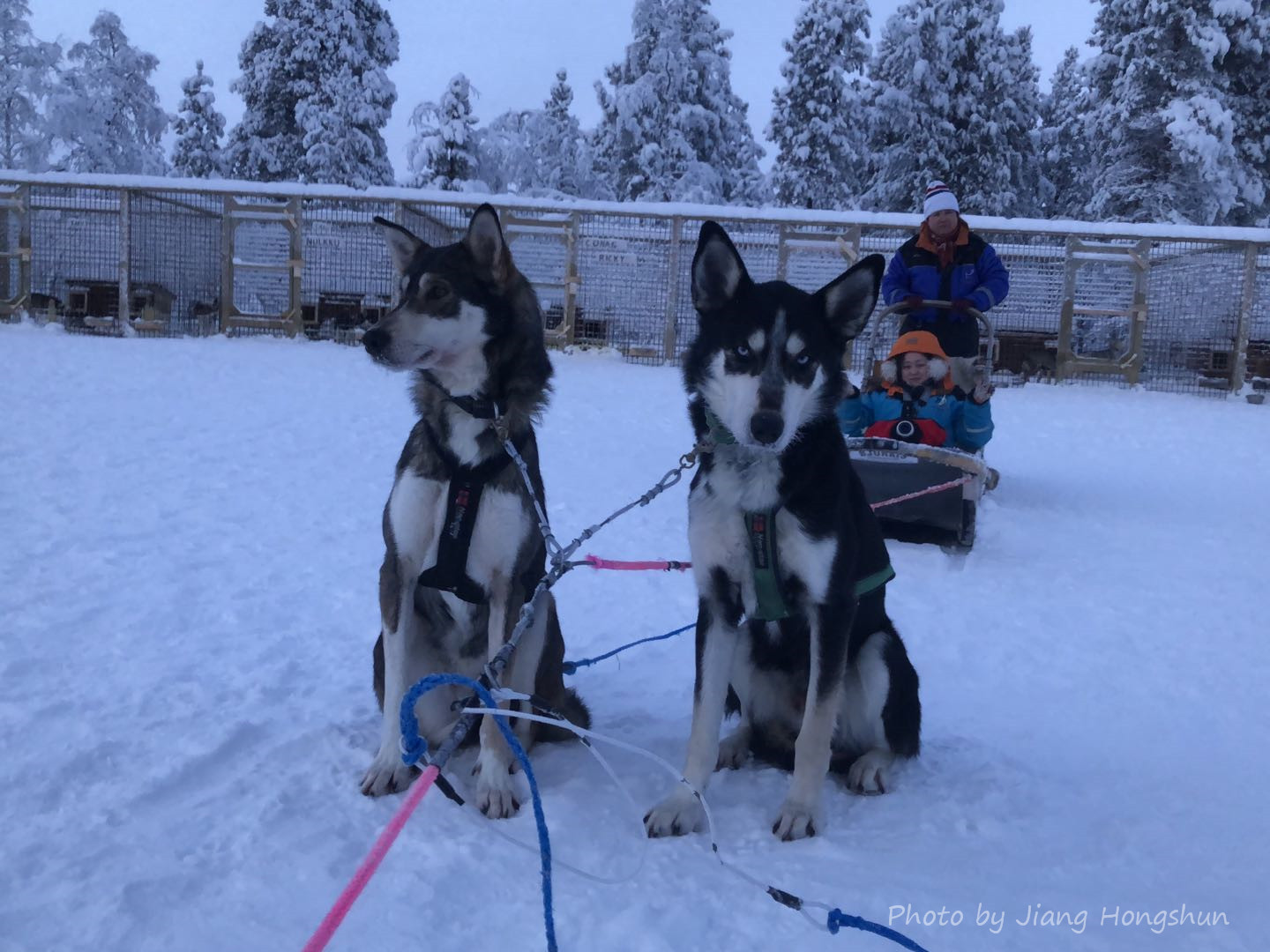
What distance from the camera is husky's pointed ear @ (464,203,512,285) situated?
2439 mm

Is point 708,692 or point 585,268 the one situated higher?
point 585,268

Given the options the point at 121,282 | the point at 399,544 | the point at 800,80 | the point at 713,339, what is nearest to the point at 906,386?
the point at 713,339

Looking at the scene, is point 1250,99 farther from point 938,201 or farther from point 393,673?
point 393,673

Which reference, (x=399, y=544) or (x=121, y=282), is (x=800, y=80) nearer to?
(x=121, y=282)

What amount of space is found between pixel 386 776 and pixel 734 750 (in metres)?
0.91

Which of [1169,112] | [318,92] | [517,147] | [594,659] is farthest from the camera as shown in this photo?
[517,147]

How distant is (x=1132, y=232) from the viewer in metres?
12.7

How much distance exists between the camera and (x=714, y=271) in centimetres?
236

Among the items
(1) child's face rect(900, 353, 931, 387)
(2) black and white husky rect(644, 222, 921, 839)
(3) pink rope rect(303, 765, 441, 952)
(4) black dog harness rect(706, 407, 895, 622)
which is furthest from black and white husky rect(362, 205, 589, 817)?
(1) child's face rect(900, 353, 931, 387)

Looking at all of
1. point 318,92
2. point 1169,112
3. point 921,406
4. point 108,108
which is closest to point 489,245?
point 921,406

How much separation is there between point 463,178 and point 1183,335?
18.3 metres

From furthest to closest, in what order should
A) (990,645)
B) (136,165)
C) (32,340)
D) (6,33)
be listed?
(136,165) → (6,33) → (32,340) → (990,645)

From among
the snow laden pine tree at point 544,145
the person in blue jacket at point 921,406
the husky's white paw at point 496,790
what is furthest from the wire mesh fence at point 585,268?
the snow laden pine tree at point 544,145

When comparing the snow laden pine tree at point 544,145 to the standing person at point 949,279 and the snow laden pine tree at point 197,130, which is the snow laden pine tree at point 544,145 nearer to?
the snow laden pine tree at point 197,130
